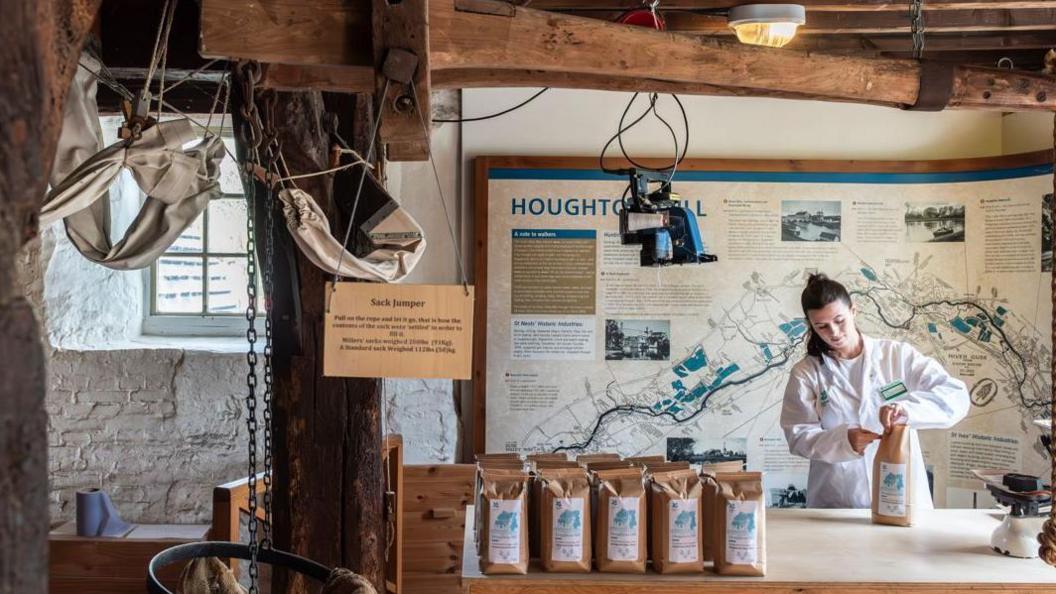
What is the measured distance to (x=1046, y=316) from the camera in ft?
14.2

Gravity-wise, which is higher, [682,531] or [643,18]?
[643,18]

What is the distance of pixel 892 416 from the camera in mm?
3033

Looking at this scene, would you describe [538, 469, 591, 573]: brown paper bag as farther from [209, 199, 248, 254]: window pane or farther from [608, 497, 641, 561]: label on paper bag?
[209, 199, 248, 254]: window pane

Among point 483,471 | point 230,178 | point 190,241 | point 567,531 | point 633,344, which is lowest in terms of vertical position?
point 567,531

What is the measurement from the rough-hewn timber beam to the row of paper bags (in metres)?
0.99

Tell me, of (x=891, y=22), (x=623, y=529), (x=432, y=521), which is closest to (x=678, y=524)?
(x=623, y=529)

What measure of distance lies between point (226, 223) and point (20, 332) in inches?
150

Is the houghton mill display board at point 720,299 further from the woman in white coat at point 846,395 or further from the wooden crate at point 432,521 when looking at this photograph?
the woman in white coat at point 846,395

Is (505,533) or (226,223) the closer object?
(505,533)

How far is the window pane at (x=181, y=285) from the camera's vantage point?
4547 millimetres

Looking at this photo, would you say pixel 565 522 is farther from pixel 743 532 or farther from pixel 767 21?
pixel 767 21

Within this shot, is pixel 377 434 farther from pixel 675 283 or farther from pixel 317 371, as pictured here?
pixel 675 283

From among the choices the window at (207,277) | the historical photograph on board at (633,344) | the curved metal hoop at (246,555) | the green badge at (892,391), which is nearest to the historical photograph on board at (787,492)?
the historical photograph on board at (633,344)

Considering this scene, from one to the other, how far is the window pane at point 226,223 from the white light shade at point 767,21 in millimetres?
2363
